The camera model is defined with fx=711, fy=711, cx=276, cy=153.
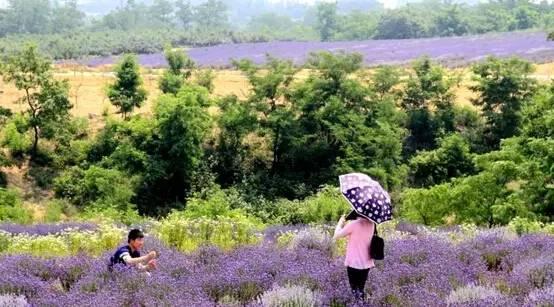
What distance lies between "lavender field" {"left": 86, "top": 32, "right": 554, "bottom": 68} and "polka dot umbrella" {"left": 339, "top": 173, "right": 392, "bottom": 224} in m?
36.8

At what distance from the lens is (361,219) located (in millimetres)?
5992

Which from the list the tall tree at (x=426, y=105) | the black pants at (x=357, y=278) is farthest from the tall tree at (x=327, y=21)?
the black pants at (x=357, y=278)

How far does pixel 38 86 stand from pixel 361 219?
22.8 metres

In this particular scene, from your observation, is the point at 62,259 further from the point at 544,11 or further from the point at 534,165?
the point at 544,11

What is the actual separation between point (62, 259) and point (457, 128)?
2517 cm

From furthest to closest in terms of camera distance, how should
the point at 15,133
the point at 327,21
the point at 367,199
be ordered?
the point at 327,21 < the point at 15,133 < the point at 367,199

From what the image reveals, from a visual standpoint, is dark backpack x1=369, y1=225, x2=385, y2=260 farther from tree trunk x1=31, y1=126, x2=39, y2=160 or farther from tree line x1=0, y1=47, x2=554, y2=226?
tree trunk x1=31, y1=126, x2=39, y2=160

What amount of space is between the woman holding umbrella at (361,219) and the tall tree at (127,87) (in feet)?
74.9

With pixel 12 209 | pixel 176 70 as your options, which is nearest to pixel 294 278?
pixel 12 209

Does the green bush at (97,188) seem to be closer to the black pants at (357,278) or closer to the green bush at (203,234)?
the green bush at (203,234)

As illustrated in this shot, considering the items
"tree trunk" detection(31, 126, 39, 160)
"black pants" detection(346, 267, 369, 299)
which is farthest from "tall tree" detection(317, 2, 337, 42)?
"black pants" detection(346, 267, 369, 299)

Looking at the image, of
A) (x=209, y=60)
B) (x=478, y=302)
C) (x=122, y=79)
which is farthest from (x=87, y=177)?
(x=209, y=60)

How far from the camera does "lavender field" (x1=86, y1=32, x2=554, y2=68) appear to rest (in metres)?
43.8

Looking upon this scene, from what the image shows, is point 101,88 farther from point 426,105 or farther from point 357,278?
point 357,278
